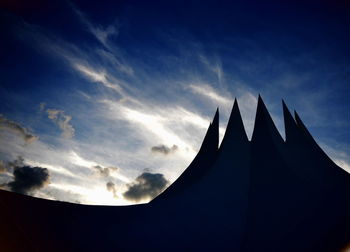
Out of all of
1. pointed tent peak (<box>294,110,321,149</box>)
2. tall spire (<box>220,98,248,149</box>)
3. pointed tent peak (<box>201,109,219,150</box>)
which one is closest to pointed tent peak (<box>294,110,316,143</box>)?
pointed tent peak (<box>294,110,321,149</box>)

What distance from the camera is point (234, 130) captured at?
31.2 ft

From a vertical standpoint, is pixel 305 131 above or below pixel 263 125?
above

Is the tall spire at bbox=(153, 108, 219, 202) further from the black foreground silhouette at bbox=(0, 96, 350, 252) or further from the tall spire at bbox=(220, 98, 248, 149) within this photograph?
the tall spire at bbox=(220, 98, 248, 149)

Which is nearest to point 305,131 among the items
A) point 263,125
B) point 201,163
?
point 263,125

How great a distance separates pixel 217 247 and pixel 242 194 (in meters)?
2.09

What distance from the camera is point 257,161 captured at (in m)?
7.96

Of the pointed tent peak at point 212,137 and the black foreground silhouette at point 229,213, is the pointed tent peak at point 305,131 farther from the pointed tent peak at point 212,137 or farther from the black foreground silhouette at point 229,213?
the pointed tent peak at point 212,137

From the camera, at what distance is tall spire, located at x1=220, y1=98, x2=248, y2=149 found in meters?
9.12

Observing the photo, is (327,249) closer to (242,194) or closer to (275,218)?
(275,218)

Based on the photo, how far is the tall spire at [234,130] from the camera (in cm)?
912

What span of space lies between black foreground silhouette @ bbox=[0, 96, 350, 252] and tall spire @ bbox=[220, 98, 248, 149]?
272 mm

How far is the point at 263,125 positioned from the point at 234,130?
1.29 metres

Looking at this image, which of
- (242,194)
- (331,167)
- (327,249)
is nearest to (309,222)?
(327,249)

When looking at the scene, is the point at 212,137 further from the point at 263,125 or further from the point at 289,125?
the point at 289,125
